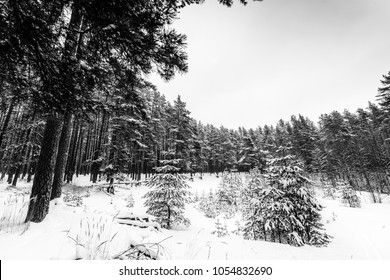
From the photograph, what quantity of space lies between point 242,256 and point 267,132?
49.5 metres

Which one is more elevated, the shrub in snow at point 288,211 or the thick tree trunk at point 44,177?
the thick tree trunk at point 44,177

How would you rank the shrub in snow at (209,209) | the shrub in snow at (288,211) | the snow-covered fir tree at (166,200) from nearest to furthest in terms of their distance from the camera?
the shrub in snow at (288,211) → the snow-covered fir tree at (166,200) → the shrub in snow at (209,209)

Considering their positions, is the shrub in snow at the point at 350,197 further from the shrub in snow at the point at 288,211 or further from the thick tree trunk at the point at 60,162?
the thick tree trunk at the point at 60,162

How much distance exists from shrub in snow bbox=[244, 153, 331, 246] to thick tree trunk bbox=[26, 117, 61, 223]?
7662 millimetres

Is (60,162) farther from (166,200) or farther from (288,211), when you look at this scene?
(288,211)

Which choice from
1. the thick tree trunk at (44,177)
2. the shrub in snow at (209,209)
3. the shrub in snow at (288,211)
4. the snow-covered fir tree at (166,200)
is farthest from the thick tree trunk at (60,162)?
the shrub in snow at (209,209)

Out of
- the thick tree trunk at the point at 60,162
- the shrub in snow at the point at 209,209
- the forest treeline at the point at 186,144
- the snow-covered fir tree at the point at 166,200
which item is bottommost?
the shrub in snow at the point at 209,209

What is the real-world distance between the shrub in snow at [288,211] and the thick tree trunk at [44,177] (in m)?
7.66

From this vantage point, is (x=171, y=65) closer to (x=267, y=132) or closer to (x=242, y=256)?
(x=242, y=256)

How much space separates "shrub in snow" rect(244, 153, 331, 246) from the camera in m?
7.31

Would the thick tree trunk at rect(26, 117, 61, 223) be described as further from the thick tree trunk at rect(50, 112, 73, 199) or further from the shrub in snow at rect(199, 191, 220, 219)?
the shrub in snow at rect(199, 191, 220, 219)

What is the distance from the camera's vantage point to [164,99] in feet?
137

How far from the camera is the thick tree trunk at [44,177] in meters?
4.43

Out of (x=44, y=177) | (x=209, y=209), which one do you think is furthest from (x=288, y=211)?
(x=209, y=209)
